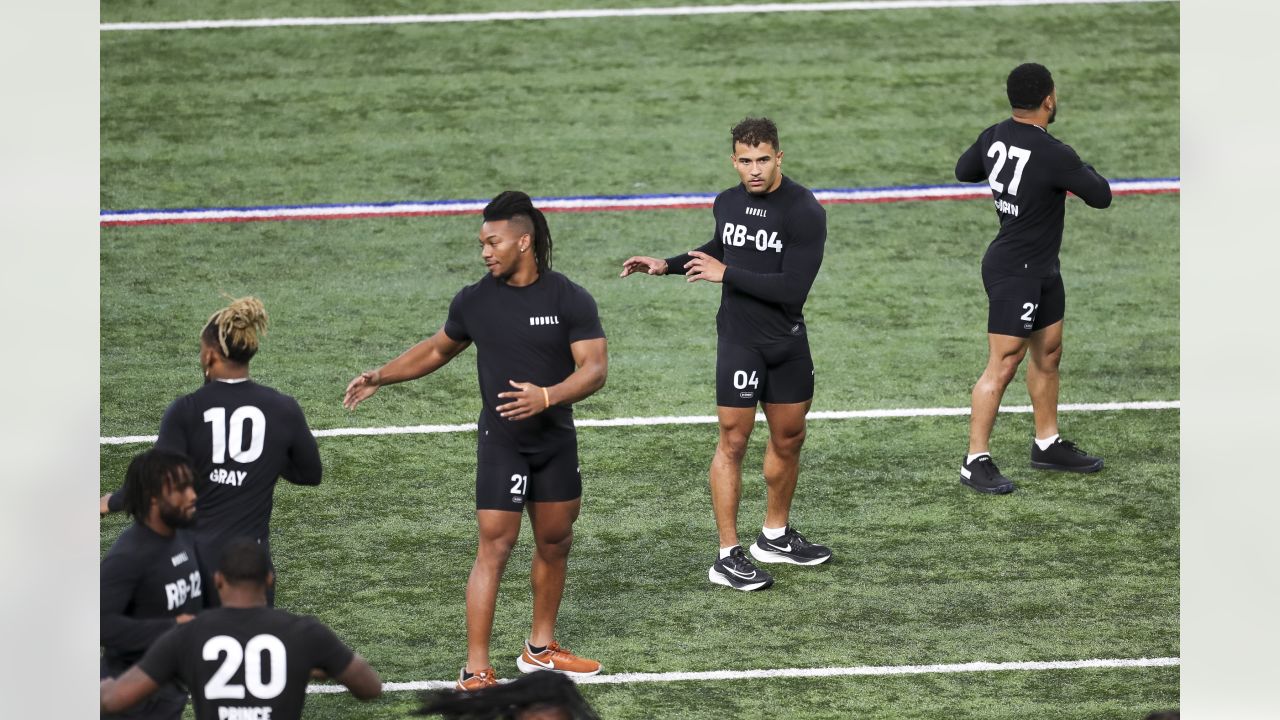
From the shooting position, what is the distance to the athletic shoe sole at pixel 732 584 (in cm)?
774

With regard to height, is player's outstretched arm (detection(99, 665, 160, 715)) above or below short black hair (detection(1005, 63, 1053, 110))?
below

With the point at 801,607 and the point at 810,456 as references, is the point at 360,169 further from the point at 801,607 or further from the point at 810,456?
the point at 801,607

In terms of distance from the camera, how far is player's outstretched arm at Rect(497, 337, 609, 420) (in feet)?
20.7

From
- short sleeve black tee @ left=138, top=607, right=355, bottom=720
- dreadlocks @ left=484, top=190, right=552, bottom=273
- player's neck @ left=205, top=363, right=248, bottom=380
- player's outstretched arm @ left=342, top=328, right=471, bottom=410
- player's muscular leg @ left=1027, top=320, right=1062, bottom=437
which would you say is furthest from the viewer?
player's muscular leg @ left=1027, top=320, right=1062, bottom=437

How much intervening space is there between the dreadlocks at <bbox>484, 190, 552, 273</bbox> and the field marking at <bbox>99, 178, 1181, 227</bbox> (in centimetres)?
622

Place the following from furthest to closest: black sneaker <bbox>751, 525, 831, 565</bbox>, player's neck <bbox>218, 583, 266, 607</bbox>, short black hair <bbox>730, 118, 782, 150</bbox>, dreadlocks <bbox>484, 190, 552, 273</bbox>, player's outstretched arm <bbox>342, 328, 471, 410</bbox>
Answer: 1. black sneaker <bbox>751, 525, 831, 565</bbox>
2. short black hair <bbox>730, 118, 782, 150</bbox>
3. player's outstretched arm <bbox>342, 328, 471, 410</bbox>
4. dreadlocks <bbox>484, 190, 552, 273</bbox>
5. player's neck <bbox>218, 583, 266, 607</bbox>

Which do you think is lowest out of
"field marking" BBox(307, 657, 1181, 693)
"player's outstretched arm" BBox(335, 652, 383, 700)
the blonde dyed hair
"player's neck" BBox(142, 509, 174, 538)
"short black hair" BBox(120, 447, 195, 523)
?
"field marking" BBox(307, 657, 1181, 693)

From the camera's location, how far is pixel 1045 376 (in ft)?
29.6

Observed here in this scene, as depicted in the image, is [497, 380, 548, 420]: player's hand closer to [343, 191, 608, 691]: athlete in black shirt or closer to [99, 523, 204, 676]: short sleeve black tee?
[343, 191, 608, 691]: athlete in black shirt

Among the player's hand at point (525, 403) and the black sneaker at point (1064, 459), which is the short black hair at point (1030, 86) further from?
the player's hand at point (525, 403)

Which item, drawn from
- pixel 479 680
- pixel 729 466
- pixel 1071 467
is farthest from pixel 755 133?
pixel 1071 467

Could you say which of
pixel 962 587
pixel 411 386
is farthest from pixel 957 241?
pixel 962 587

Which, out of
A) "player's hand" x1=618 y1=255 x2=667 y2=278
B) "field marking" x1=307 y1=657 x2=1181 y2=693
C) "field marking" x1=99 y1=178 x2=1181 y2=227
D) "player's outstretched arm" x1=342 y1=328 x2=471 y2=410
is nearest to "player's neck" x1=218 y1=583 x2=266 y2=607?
"player's outstretched arm" x1=342 y1=328 x2=471 y2=410

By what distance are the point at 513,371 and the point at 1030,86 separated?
11.2 feet
